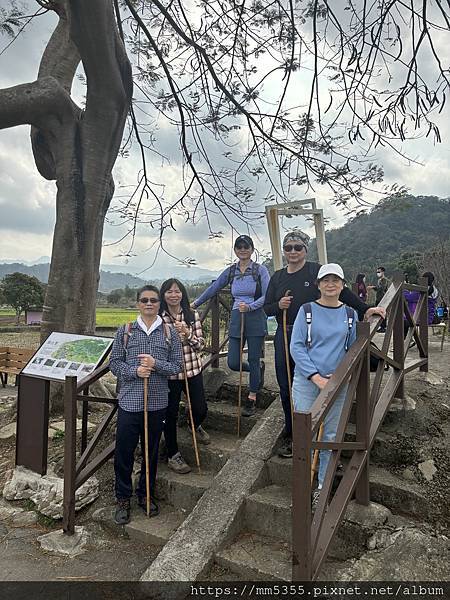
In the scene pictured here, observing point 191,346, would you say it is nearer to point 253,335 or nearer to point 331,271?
point 253,335

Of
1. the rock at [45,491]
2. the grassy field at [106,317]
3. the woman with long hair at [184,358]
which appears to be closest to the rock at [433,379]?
the woman with long hair at [184,358]

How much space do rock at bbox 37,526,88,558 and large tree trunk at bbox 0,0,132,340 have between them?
2.65 m

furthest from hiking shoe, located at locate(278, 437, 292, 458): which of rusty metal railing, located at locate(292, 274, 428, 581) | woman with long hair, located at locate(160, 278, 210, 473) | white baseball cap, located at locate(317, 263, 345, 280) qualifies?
white baseball cap, located at locate(317, 263, 345, 280)

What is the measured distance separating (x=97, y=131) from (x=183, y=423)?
3.85 m

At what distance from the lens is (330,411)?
9.18 feet

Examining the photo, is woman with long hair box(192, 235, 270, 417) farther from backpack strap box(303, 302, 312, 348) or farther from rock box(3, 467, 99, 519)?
rock box(3, 467, 99, 519)

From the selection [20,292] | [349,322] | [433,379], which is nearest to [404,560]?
[349,322]

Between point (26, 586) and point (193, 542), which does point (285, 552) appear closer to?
point (193, 542)

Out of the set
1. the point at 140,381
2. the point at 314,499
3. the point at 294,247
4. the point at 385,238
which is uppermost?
the point at 385,238

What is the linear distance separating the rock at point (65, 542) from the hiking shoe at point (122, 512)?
Answer: 0.26 metres

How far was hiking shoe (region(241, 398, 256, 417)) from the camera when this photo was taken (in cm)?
421

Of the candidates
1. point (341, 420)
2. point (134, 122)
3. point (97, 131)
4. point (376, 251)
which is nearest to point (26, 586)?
point (341, 420)

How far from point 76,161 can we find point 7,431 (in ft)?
11.3

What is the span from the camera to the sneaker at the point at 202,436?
13.1 ft
